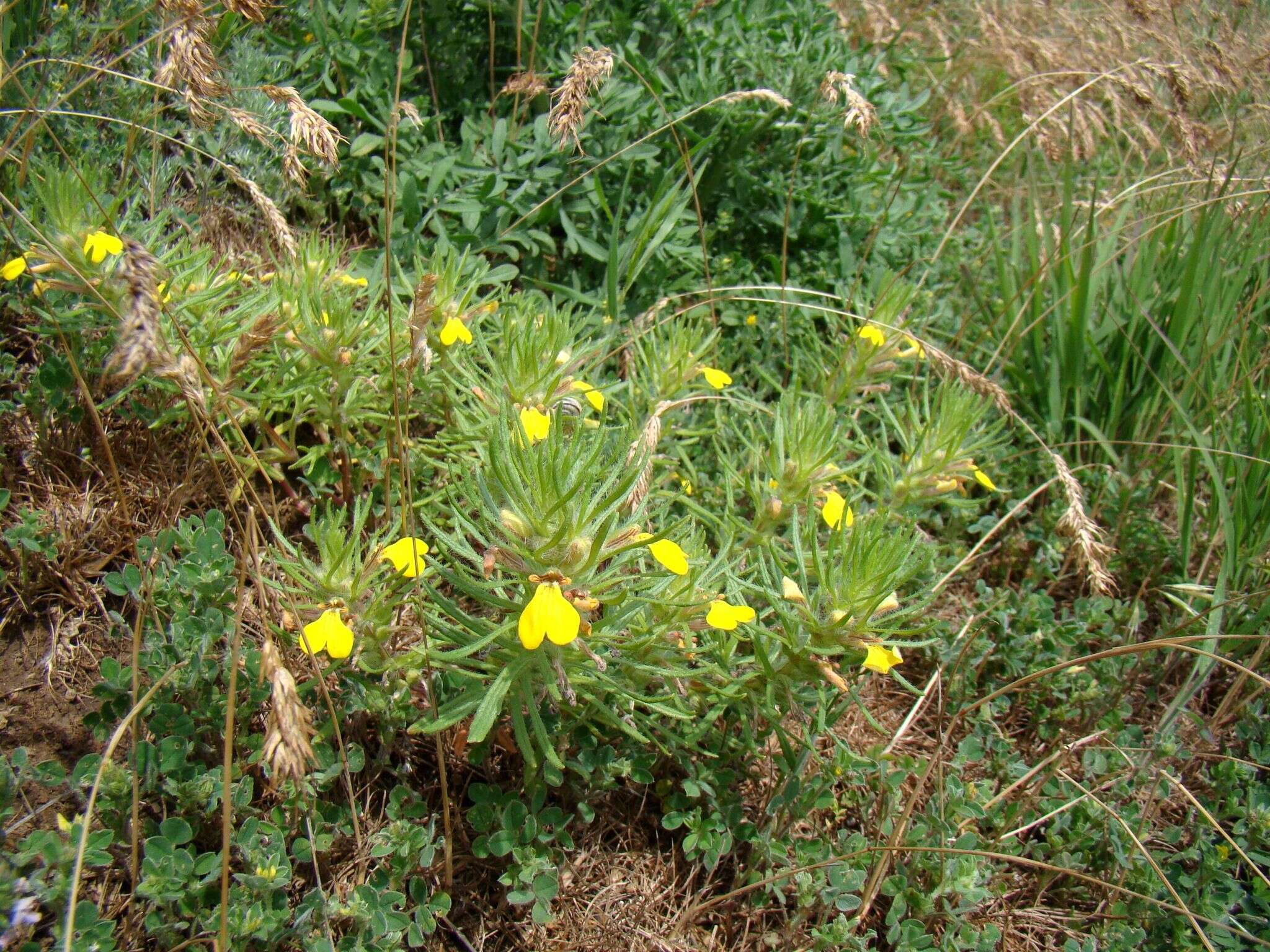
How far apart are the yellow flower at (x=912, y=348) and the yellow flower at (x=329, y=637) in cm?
179

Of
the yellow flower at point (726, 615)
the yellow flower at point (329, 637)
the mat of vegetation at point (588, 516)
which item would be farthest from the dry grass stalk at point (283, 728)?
the yellow flower at point (726, 615)

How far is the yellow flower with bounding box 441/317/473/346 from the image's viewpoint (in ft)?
6.92

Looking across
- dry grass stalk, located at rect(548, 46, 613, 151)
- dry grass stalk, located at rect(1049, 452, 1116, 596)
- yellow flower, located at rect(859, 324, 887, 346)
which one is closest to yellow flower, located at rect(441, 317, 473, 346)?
dry grass stalk, located at rect(548, 46, 613, 151)

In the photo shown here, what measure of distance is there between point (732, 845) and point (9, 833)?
60.7 inches

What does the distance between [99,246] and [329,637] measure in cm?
113

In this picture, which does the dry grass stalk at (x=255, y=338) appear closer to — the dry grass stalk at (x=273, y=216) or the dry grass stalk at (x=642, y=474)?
the dry grass stalk at (x=273, y=216)

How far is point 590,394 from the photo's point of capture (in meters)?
2.17

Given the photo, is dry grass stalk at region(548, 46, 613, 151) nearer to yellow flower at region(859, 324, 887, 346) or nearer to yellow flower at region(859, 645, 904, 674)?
yellow flower at region(859, 324, 887, 346)

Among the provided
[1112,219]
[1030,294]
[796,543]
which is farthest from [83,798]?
[1112,219]

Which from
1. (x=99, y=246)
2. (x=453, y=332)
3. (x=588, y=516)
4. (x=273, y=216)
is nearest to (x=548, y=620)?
(x=588, y=516)

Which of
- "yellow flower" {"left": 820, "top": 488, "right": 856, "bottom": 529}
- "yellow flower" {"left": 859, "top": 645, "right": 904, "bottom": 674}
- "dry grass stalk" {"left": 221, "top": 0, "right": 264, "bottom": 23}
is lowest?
"yellow flower" {"left": 859, "top": 645, "right": 904, "bottom": 674}

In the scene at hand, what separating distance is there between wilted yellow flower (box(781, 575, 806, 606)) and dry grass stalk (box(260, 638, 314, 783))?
3.11 feet

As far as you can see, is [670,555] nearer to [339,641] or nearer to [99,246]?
[339,641]

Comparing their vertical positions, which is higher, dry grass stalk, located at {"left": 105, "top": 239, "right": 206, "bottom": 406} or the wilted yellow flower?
dry grass stalk, located at {"left": 105, "top": 239, "right": 206, "bottom": 406}
